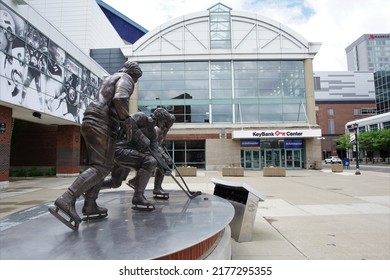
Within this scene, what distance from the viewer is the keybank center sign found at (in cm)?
2638

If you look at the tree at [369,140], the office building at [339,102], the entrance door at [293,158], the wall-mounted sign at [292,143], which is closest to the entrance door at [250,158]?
the wall-mounted sign at [292,143]

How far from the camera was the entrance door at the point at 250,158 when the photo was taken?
28.4 m

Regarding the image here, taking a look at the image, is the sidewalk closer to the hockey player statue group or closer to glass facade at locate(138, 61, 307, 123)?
the hockey player statue group

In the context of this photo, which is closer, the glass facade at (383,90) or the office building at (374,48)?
the office building at (374,48)

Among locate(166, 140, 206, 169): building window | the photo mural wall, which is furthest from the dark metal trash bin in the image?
locate(166, 140, 206, 169): building window

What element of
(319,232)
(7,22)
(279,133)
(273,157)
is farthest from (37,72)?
(273,157)

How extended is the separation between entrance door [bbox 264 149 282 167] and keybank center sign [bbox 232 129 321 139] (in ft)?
8.66

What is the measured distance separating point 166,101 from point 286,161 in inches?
593

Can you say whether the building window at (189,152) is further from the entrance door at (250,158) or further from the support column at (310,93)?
the support column at (310,93)

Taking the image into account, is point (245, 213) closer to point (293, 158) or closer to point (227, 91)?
point (227, 91)

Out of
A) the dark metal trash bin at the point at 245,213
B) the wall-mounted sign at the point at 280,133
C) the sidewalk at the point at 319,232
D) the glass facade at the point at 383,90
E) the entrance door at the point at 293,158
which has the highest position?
the glass facade at the point at 383,90

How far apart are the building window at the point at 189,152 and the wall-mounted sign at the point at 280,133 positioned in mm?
4366

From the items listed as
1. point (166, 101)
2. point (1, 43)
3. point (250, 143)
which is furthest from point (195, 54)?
point (1, 43)

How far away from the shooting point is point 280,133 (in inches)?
1045
